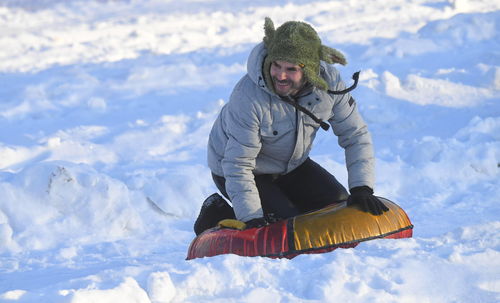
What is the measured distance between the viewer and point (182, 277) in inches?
107

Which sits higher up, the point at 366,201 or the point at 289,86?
the point at 289,86

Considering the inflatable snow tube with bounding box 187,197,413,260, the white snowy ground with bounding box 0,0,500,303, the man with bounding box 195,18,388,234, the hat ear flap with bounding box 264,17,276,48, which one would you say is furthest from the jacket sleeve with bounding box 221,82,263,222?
the white snowy ground with bounding box 0,0,500,303

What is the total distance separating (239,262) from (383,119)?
373 cm

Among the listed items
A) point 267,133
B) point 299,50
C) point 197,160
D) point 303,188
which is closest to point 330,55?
point 299,50

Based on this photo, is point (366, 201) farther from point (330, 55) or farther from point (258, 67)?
point (258, 67)

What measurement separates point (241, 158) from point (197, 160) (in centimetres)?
258

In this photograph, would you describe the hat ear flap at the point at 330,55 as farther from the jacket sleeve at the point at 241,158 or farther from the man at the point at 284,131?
the jacket sleeve at the point at 241,158

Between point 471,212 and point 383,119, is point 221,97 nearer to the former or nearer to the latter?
point 383,119

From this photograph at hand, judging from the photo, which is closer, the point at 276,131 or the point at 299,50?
the point at 299,50

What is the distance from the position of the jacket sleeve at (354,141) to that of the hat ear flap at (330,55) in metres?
0.20

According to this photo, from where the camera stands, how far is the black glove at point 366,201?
3225 millimetres

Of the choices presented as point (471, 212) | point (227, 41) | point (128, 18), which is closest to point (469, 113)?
point (471, 212)

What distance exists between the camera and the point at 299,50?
3002 millimetres

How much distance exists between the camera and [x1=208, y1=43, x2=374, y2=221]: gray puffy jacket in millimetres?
3152
